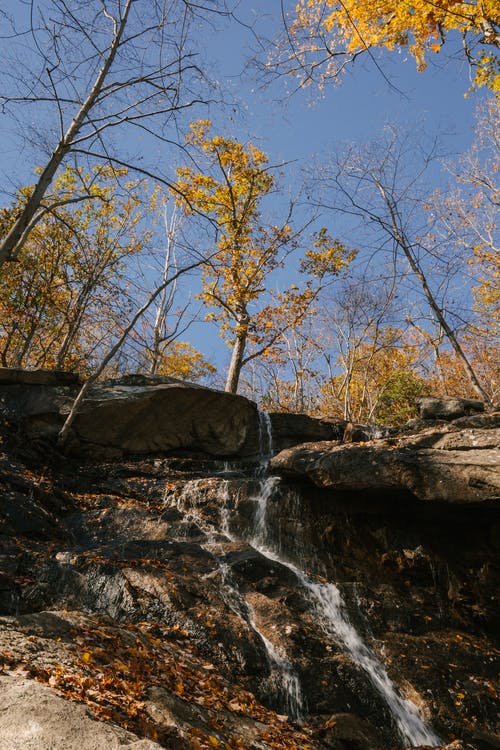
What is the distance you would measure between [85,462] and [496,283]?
16.3 metres

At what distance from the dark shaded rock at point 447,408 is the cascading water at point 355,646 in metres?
7.06

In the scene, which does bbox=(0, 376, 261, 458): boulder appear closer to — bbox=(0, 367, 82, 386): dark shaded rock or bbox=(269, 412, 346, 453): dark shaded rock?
bbox=(0, 367, 82, 386): dark shaded rock

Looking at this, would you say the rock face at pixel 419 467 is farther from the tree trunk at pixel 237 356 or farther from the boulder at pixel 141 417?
the tree trunk at pixel 237 356

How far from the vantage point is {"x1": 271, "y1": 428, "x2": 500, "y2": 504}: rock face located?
7.61 metres

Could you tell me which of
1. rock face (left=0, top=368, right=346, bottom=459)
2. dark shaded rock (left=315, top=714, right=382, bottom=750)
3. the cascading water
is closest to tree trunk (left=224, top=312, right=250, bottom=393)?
rock face (left=0, top=368, right=346, bottom=459)

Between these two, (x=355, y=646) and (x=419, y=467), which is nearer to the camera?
(x=355, y=646)

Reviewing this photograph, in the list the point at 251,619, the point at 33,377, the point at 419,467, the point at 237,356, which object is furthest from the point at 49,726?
the point at 237,356

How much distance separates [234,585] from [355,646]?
6.04 feet

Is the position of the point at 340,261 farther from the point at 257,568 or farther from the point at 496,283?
the point at 257,568

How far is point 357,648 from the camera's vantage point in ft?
19.9

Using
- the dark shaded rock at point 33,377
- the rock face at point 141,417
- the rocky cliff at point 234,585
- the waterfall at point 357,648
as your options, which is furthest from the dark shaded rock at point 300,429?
the dark shaded rock at point 33,377

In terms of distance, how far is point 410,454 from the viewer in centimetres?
834

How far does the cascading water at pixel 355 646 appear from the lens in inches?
202

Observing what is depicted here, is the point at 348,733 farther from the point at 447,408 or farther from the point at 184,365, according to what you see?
the point at 184,365
